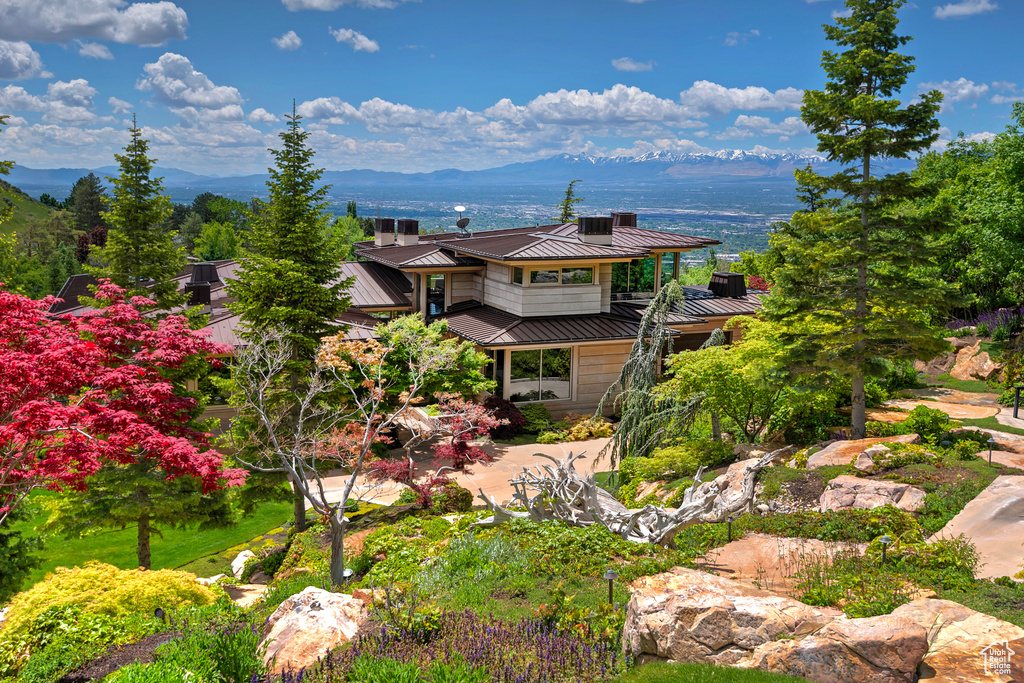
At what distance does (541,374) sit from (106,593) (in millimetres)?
16189

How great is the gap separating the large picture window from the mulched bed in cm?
1596

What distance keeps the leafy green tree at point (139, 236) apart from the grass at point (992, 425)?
1843 cm

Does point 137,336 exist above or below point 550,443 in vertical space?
above

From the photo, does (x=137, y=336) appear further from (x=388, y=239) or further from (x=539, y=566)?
(x=388, y=239)

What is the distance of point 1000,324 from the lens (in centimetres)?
2489

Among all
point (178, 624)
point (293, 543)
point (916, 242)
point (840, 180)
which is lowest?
point (293, 543)

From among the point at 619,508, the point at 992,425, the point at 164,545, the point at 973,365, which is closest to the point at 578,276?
the point at 992,425

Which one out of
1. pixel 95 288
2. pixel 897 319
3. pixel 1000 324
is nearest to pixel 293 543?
pixel 95 288

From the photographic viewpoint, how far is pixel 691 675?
232 inches

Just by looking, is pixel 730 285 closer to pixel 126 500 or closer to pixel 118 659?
pixel 126 500

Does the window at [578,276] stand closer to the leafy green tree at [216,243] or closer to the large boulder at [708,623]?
the large boulder at [708,623]

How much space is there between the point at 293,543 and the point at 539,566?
6570 millimetres

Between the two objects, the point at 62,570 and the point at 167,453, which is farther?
the point at 167,453

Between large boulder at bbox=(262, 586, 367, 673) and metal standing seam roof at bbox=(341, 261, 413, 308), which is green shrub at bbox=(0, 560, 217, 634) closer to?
large boulder at bbox=(262, 586, 367, 673)
